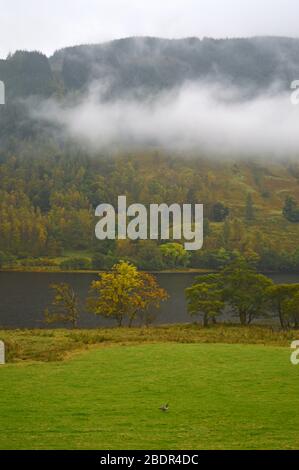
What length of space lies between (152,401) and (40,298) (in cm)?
7690

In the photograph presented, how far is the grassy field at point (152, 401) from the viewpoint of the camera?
722 inches

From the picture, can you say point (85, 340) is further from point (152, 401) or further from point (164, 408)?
point (164, 408)

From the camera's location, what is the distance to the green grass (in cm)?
1834

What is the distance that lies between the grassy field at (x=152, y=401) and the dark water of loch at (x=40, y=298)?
39.7 meters

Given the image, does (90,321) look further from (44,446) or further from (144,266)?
(144,266)

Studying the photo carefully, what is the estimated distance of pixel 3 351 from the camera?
34.8m

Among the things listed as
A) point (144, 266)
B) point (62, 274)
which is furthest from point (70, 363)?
point (144, 266)

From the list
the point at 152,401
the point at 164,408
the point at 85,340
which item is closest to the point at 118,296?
the point at 85,340

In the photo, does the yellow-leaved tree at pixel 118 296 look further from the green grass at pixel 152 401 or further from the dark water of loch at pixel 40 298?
the green grass at pixel 152 401

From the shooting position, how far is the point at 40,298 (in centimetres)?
9706

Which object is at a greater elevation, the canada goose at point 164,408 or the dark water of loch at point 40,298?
the dark water of loch at point 40,298

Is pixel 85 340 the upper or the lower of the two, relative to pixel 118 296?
lower

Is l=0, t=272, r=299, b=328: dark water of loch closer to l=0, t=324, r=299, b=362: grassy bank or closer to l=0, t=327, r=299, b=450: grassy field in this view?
l=0, t=324, r=299, b=362: grassy bank

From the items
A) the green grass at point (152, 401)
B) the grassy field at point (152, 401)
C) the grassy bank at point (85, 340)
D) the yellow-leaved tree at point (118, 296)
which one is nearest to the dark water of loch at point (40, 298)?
the yellow-leaved tree at point (118, 296)
